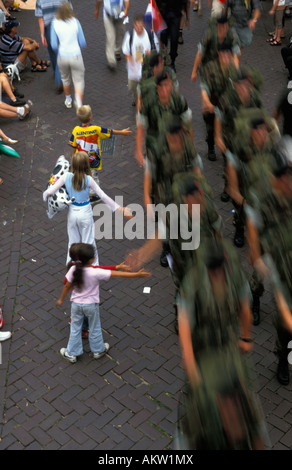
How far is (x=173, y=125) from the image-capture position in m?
6.29

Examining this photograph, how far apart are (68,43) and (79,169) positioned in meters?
4.74

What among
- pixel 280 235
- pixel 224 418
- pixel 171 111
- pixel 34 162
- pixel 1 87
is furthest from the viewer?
pixel 1 87

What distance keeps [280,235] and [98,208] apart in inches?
160

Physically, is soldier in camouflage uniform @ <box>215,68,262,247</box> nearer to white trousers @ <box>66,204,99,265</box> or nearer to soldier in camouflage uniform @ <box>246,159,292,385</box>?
soldier in camouflage uniform @ <box>246,159,292,385</box>

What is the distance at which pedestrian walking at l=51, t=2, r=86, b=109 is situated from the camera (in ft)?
33.1

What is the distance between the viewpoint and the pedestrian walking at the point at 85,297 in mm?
5553

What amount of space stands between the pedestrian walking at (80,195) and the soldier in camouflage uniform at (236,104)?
1685 millimetres

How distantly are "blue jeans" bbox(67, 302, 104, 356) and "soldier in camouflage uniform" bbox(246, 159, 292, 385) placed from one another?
67.8 inches

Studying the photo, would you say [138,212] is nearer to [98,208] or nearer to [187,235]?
[98,208]

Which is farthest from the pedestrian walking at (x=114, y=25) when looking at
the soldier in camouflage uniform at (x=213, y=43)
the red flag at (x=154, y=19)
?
the soldier in camouflage uniform at (x=213, y=43)

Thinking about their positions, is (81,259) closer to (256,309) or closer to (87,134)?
(256,309)

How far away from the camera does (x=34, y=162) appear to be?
9.78m

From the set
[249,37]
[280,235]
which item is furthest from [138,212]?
[249,37]

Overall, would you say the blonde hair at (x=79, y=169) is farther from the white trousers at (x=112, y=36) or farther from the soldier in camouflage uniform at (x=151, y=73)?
the white trousers at (x=112, y=36)
